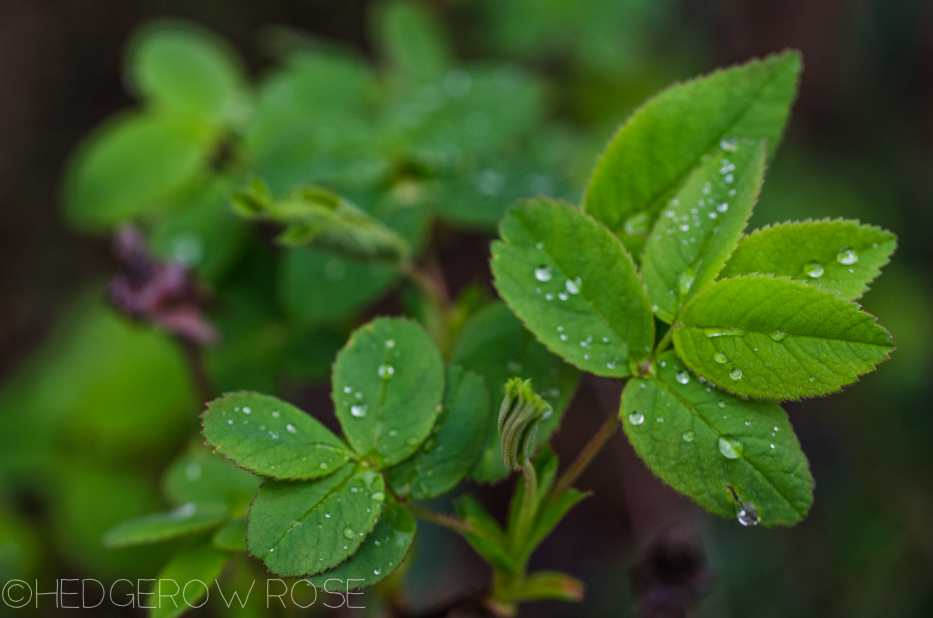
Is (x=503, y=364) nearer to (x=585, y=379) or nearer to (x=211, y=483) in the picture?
(x=211, y=483)

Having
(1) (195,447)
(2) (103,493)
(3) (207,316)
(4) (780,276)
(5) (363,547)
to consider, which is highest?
(4) (780,276)

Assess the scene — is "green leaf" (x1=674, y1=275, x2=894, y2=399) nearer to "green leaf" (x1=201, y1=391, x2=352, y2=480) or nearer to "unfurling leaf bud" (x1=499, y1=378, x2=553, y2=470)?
"unfurling leaf bud" (x1=499, y1=378, x2=553, y2=470)

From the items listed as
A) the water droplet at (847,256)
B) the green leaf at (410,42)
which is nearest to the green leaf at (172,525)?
the water droplet at (847,256)

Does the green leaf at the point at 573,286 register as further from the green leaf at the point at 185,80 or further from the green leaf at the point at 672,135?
the green leaf at the point at 185,80

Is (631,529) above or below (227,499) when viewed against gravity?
below

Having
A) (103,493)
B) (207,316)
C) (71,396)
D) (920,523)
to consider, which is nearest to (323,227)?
(207,316)

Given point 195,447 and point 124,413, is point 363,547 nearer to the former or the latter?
point 195,447
